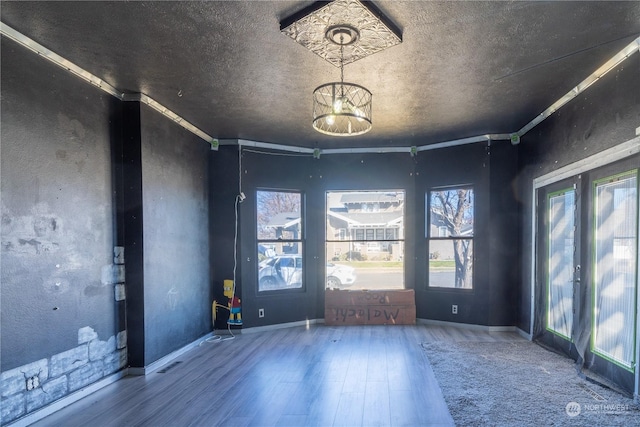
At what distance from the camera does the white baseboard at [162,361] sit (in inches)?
139

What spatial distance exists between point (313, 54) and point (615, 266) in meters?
3.09

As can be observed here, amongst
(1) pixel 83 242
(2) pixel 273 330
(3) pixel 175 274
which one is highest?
(1) pixel 83 242

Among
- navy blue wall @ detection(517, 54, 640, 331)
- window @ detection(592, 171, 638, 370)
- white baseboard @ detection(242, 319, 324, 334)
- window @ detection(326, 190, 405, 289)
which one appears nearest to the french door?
window @ detection(592, 171, 638, 370)

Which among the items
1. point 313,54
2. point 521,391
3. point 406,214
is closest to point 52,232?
point 313,54

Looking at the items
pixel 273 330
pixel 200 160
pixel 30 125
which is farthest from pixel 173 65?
pixel 273 330

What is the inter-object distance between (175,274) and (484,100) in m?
3.88

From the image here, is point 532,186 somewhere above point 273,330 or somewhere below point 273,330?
above

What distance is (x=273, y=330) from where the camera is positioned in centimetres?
525

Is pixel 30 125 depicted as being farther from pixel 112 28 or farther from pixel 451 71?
pixel 451 71

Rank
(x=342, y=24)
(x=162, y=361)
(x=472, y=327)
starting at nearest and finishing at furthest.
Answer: (x=342, y=24)
(x=162, y=361)
(x=472, y=327)

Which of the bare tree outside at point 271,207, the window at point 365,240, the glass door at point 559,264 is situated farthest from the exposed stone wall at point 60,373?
the glass door at point 559,264

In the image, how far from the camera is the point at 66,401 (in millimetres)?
2861

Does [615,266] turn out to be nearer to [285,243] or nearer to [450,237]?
[450,237]

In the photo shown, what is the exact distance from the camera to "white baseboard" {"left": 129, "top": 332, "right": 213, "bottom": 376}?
11.6ft
